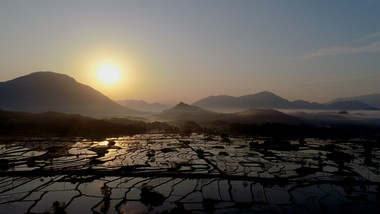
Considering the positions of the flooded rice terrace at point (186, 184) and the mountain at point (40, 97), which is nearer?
the flooded rice terrace at point (186, 184)

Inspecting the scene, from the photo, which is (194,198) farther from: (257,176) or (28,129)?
(28,129)

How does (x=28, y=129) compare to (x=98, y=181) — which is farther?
(x=28, y=129)

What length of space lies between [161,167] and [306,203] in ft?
39.8

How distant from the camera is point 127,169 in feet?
70.0

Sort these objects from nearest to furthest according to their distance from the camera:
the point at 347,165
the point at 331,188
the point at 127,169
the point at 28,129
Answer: the point at 331,188 < the point at 127,169 < the point at 347,165 < the point at 28,129

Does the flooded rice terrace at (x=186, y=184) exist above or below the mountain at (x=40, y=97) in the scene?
below

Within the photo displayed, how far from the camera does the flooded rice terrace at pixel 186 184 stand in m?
13.8

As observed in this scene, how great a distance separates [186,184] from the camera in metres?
17.8

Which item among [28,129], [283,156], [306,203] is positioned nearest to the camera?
[306,203]

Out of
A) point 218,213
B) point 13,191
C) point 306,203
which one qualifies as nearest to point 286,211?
point 306,203

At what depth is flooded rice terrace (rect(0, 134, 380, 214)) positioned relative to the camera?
13.8 metres

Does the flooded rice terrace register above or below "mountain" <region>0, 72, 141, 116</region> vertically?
below

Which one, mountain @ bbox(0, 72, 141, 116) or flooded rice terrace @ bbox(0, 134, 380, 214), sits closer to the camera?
flooded rice terrace @ bbox(0, 134, 380, 214)

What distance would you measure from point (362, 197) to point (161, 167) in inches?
586
